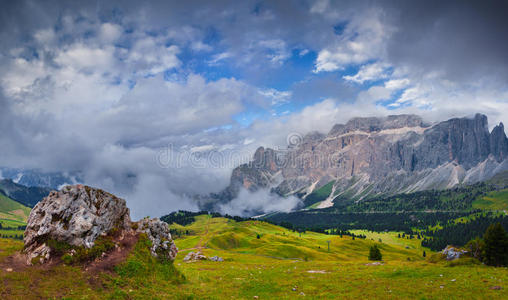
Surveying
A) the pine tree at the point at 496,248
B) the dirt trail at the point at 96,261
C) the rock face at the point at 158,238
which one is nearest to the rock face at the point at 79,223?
the rock face at the point at 158,238

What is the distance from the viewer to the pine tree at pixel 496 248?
38750 mm

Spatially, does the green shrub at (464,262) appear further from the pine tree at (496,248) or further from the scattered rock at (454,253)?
the scattered rock at (454,253)

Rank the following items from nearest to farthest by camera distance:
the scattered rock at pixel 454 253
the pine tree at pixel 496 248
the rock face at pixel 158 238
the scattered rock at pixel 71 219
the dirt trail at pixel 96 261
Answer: the dirt trail at pixel 96 261
the scattered rock at pixel 71 219
the rock face at pixel 158 238
the pine tree at pixel 496 248
the scattered rock at pixel 454 253

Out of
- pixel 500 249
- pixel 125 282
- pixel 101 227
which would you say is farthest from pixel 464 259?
pixel 101 227

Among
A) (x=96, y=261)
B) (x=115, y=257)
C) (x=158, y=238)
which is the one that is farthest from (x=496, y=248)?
(x=96, y=261)

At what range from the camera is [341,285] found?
32312mm

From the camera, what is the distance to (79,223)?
29.5 m

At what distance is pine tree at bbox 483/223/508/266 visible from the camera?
127 ft

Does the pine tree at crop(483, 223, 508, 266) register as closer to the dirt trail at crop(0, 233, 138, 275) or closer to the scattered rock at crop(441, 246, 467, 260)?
the scattered rock at crop(441, 246, 467, 260)

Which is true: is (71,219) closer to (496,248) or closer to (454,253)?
(496,248)

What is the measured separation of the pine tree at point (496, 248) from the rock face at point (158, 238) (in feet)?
157

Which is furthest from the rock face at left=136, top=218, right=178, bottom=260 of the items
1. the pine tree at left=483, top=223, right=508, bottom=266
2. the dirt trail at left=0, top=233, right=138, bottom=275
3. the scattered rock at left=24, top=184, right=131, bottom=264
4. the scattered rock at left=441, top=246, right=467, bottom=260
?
the pine tree at left=483, top=223, right=508, bottom=266

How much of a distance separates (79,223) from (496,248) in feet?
→ 190

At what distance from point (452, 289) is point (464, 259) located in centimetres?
2079
